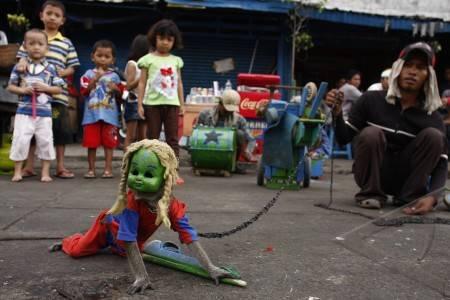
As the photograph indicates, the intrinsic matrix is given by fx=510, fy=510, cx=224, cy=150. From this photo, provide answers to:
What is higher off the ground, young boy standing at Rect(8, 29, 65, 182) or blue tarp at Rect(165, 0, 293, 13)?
blue tarp at Rect(165, 0, 293, 13)

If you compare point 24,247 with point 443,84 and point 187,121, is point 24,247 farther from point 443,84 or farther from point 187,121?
point 443,84

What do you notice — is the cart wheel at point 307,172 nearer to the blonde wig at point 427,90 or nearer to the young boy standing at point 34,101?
the blonde wig at point 427,90

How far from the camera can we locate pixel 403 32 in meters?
11.2

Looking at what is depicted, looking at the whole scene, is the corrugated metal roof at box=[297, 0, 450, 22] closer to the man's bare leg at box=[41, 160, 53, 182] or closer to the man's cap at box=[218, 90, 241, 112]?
the man's cap at box=[218, 90, 241, 112]

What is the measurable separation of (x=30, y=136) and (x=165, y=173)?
11.5 ft

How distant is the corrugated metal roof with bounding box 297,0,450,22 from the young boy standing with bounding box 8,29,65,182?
6044 millimetres

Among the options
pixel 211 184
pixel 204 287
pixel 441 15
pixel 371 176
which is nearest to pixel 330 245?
pixel 204 287

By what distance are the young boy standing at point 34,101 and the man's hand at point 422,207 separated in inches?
137

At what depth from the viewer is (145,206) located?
2.21 metres

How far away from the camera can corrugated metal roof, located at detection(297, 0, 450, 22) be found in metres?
10.0

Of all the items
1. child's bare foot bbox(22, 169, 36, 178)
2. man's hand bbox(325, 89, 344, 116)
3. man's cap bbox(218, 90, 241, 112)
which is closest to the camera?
man's hand bbox(325, 89, 344, 116)

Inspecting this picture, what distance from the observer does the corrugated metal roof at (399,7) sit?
1003 centimetres

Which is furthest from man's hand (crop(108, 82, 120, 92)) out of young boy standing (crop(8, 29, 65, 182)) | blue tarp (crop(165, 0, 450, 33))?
blue tarp (crop(165, 0, 450, 33))

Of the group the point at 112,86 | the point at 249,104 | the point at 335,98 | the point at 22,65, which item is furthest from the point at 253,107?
the point at 335,98
